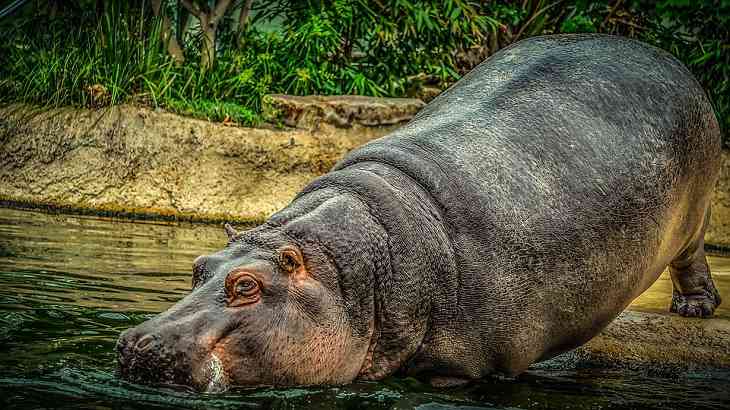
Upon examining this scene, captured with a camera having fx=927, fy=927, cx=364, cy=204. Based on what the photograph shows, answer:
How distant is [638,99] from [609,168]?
417 mm

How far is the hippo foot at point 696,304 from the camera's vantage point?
4383mm

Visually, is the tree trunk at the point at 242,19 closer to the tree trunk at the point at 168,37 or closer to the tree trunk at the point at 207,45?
the tree trunk at the point at 207,45

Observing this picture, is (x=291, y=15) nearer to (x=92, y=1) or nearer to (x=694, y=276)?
(x=92, y=1)

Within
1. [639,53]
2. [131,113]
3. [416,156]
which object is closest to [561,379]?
[416,156]

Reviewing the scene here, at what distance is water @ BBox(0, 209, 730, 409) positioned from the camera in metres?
2.71

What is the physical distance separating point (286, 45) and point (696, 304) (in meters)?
7.40

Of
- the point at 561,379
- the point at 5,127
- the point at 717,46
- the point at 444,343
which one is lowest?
the point at 561,379

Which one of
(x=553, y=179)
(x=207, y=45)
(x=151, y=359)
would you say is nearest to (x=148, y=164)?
(x=207, y=45)

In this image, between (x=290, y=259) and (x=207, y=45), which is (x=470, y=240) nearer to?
(x=290, y=259)

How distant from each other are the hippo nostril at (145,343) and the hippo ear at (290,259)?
0.43 meters

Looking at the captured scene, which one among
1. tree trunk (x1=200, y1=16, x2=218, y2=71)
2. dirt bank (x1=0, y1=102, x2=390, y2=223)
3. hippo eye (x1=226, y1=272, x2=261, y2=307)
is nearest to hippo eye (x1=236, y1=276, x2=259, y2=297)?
hippo eye (x1=226, y1=272, x2=261, y2=307)

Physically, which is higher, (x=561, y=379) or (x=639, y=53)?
(x=639, y=53)

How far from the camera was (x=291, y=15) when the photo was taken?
11648 millimetres

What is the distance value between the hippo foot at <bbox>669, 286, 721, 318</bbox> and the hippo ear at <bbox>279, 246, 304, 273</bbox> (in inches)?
92.7
